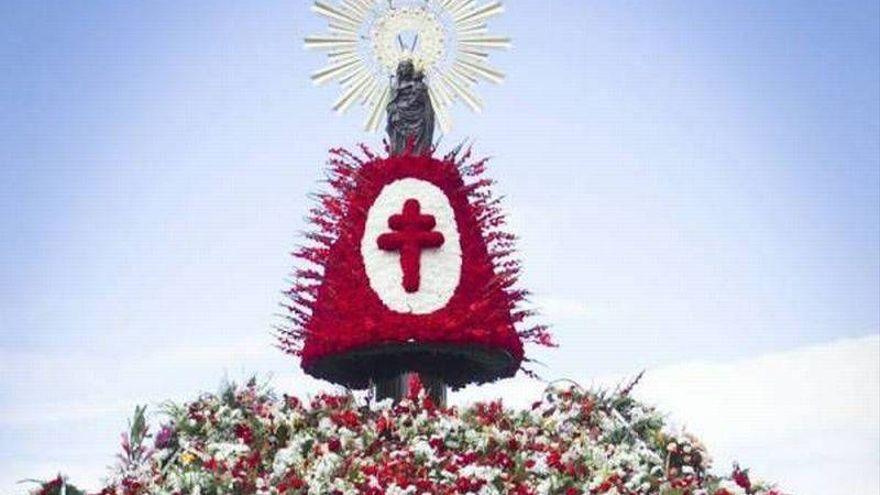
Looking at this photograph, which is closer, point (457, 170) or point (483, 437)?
point (483, 437)

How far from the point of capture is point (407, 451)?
13602 mm

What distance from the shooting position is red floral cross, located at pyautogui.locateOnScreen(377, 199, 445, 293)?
17.3 meters

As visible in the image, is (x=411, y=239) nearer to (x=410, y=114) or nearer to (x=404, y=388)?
(x=404, y=388)

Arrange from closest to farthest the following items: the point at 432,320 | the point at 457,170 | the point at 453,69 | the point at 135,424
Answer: the point at 135,424
the point at 432,320
the point at 457,170
the point at 453,69

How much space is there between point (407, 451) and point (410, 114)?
684cm

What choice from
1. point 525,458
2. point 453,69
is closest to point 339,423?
point 525,458

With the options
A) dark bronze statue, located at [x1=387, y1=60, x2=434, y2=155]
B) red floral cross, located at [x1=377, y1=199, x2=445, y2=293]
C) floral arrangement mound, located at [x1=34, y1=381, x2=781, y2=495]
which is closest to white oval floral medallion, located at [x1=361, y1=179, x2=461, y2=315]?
red floral cross, located at [x1=377, y1=199, x2=445, y2=293]

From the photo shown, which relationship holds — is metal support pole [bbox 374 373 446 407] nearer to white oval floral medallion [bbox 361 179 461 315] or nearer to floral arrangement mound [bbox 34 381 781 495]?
white oval floral medallion [bbox 361 179 461 315]

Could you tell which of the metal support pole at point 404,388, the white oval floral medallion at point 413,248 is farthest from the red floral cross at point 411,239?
the metal support pole at point 404,388

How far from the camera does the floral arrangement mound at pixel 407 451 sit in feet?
41.7

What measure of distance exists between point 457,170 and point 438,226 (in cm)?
113

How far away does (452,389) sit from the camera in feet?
60.4

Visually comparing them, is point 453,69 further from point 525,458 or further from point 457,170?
point 525,458

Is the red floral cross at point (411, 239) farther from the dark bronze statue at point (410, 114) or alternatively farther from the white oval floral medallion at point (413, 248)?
the dark bronze statue at point (410, 114)
